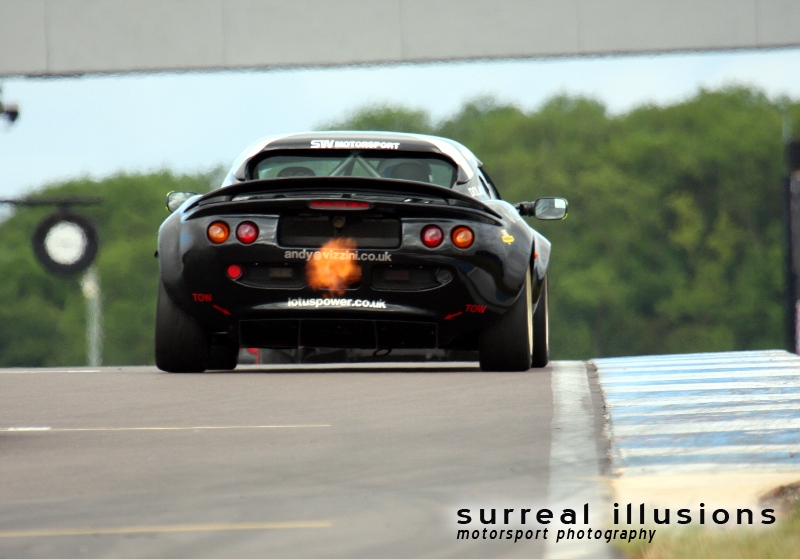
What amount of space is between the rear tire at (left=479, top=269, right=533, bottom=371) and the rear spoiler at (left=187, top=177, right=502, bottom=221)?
56 cm

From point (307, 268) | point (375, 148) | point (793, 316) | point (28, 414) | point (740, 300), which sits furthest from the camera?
point (740, 300)

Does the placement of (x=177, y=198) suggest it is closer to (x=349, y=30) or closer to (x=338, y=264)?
(x=338, y=264)

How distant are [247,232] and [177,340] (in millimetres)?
917

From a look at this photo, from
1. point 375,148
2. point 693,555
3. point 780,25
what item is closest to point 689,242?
point 780,25

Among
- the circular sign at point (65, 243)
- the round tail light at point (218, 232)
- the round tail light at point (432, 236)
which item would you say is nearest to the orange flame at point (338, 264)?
the round tail light at point (432, 236)

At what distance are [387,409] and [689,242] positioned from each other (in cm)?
7084

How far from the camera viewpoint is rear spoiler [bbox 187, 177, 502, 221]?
28.0ft

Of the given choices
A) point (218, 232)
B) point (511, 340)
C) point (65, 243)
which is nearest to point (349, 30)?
point (65, 243)

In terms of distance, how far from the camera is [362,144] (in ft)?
30.6

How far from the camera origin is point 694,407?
663 centimetres

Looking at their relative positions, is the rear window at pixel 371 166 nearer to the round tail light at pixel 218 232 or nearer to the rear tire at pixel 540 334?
the round tail light at pixel 218 232

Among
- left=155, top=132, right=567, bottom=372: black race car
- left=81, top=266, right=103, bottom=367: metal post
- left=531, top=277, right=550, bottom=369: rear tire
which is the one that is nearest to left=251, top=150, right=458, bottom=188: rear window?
left=155, top=132, right=567, bottom=372: black race car

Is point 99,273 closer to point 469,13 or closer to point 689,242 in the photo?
point 689,242

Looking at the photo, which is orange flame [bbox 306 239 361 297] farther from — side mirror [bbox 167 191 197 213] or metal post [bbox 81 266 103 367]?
metal post [bbox 81 266 103 367]
